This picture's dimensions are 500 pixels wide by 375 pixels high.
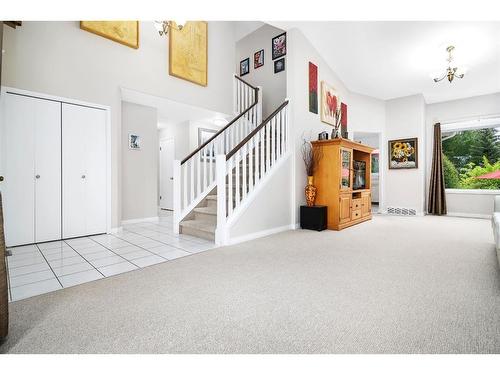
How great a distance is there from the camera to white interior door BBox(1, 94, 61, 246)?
3139 millimetres

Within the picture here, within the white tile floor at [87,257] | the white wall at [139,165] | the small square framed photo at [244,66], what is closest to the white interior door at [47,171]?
the white tile floor at [87,257]

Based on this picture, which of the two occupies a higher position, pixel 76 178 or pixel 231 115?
pixel 231 115

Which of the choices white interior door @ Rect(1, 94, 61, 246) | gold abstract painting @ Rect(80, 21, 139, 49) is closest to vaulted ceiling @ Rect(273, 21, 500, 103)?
gold abstract painting @ Rect(80, 21, 139, 49)

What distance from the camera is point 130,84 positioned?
13.7 ft

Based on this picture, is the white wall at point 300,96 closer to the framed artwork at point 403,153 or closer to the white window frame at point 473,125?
the framed artwork at point 403,153

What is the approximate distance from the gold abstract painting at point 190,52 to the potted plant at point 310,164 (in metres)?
2.45

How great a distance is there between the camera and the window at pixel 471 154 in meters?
6.16

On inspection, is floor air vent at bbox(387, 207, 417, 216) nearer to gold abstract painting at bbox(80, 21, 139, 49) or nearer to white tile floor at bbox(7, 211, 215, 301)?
white tile floor at bbox(7, 211, 215, 301)

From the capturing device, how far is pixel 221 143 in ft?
16.0

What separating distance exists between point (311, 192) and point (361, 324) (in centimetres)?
317

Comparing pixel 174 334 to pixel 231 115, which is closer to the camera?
pixel 174 334
